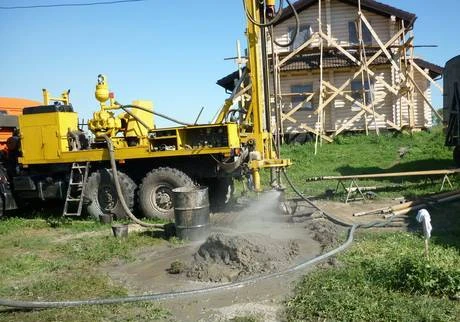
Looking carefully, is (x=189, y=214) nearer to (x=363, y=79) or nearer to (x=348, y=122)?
(x=348, y=122)

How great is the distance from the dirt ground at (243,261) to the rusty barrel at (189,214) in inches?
10.3

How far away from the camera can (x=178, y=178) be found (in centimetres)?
978

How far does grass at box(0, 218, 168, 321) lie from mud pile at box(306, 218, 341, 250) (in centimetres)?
268

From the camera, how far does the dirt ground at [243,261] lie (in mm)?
5066

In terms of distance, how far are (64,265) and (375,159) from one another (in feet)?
43.2

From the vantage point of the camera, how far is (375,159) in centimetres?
1766

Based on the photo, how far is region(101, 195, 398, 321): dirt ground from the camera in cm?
507

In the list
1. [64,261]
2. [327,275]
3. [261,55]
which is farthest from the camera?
[261,55]

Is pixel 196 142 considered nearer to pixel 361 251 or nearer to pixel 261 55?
pixel 261 55

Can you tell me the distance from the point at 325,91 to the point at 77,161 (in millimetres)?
15019

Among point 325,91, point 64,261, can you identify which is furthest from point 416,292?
point 325,91

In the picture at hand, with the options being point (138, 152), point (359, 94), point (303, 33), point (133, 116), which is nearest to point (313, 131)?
point (359, 94)

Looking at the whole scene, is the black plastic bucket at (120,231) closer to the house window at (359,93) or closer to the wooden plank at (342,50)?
the wooden plank at (342,50)

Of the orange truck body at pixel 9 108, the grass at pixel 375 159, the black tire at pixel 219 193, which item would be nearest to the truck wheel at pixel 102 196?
the black tire at pixel 219 193
